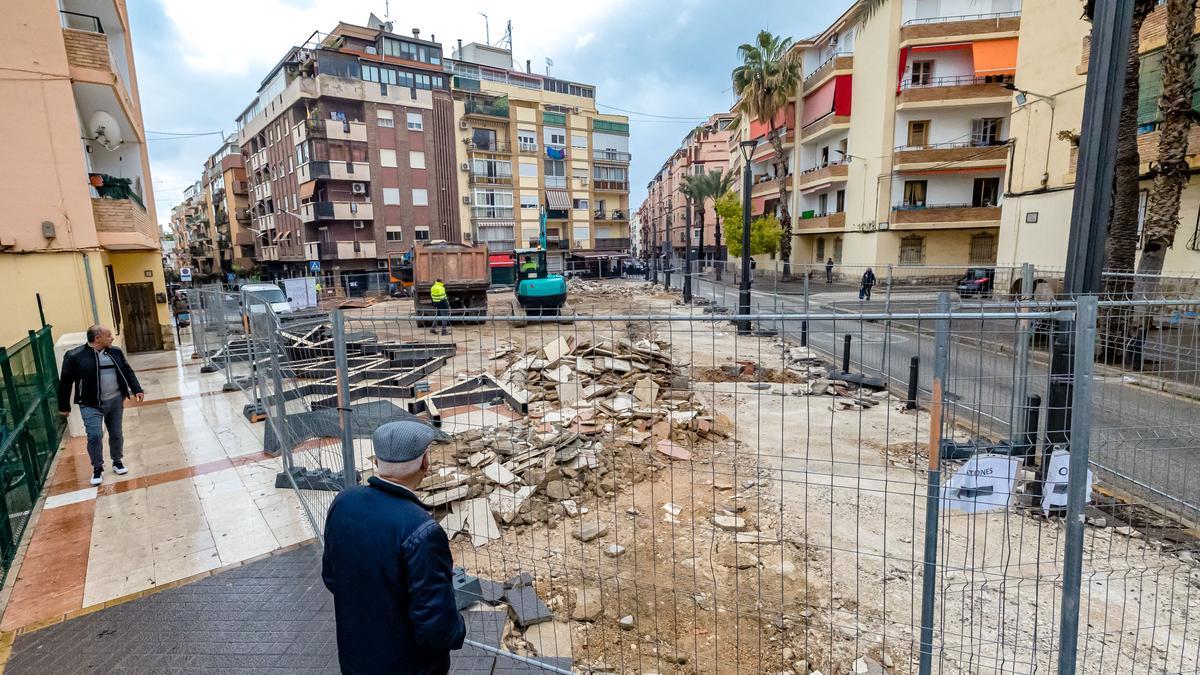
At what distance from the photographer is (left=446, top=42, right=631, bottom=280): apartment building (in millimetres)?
46969

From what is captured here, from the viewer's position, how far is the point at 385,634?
201 cm

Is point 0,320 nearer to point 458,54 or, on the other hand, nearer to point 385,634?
point 385,634

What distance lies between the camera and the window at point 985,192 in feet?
99.7

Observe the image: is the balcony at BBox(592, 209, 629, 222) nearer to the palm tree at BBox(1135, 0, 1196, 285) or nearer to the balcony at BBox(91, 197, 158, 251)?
the balcony at BBox(91, 197, 158, 251)

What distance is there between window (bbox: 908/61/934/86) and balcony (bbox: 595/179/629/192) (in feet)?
97.5

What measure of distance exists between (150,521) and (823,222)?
37168 mm

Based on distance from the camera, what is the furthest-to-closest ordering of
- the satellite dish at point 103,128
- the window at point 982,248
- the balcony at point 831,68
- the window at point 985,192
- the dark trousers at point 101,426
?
the balcony at point 831,68 → the window at point 982,248 → the window at point 985,192 → the satellite dish at point 103,128 → the dark trousers at point 101,426

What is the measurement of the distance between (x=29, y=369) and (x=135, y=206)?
32.5ft

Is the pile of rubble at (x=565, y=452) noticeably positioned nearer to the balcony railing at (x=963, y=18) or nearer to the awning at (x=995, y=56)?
the awning at (x=995, y=56)

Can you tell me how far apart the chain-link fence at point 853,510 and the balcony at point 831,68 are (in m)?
30.8

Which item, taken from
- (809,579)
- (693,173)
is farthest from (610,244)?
(809,579)

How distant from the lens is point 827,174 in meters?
34.6

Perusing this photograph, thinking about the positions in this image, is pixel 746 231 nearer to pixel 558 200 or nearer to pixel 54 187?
pixel 54 187

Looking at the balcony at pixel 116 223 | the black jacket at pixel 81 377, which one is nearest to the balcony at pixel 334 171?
the balcony at pixel 116 223
